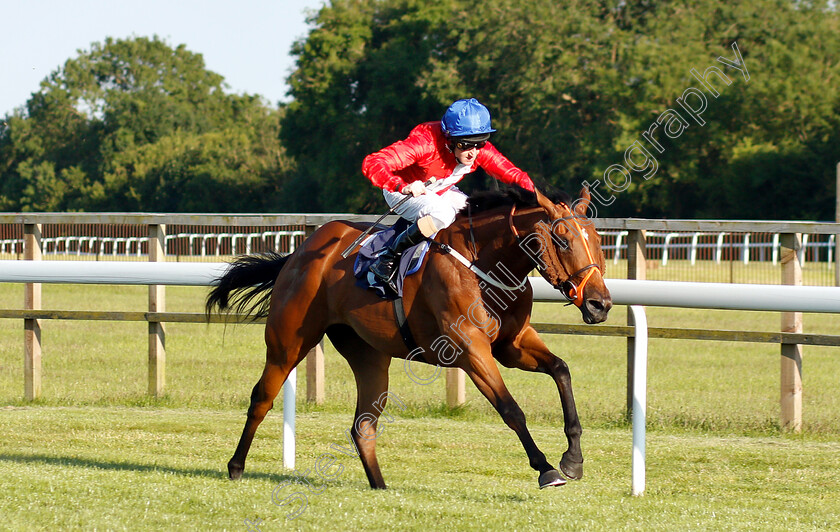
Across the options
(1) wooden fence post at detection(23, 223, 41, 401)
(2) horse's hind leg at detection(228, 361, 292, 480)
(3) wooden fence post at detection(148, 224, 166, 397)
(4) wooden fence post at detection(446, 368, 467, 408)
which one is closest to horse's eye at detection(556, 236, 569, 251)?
(2) horse's hind leg at detection(228, 361, 292, 480)

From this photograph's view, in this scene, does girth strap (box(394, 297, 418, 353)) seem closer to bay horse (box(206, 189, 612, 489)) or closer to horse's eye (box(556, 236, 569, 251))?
bay horse (box(206, 189, 612, 489))

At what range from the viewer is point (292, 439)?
5.73 metres

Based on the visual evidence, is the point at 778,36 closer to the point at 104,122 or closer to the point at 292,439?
the point at 292,439

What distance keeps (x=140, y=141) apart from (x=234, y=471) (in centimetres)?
7163

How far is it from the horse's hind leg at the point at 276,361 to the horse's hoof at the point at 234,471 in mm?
30

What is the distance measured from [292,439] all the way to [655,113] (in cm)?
3257

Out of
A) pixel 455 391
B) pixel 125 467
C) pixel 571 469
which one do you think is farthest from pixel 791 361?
pixel 125 467

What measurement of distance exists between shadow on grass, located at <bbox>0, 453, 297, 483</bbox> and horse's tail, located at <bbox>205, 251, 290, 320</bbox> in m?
1.00

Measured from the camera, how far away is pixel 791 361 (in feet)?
23.5

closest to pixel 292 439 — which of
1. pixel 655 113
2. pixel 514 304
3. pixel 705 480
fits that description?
pixel 514 304

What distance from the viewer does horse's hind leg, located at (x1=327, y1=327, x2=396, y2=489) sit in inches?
217

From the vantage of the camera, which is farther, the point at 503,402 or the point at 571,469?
the point at 503,402

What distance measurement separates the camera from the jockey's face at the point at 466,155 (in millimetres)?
5199

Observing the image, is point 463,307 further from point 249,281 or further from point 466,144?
point 249,281
